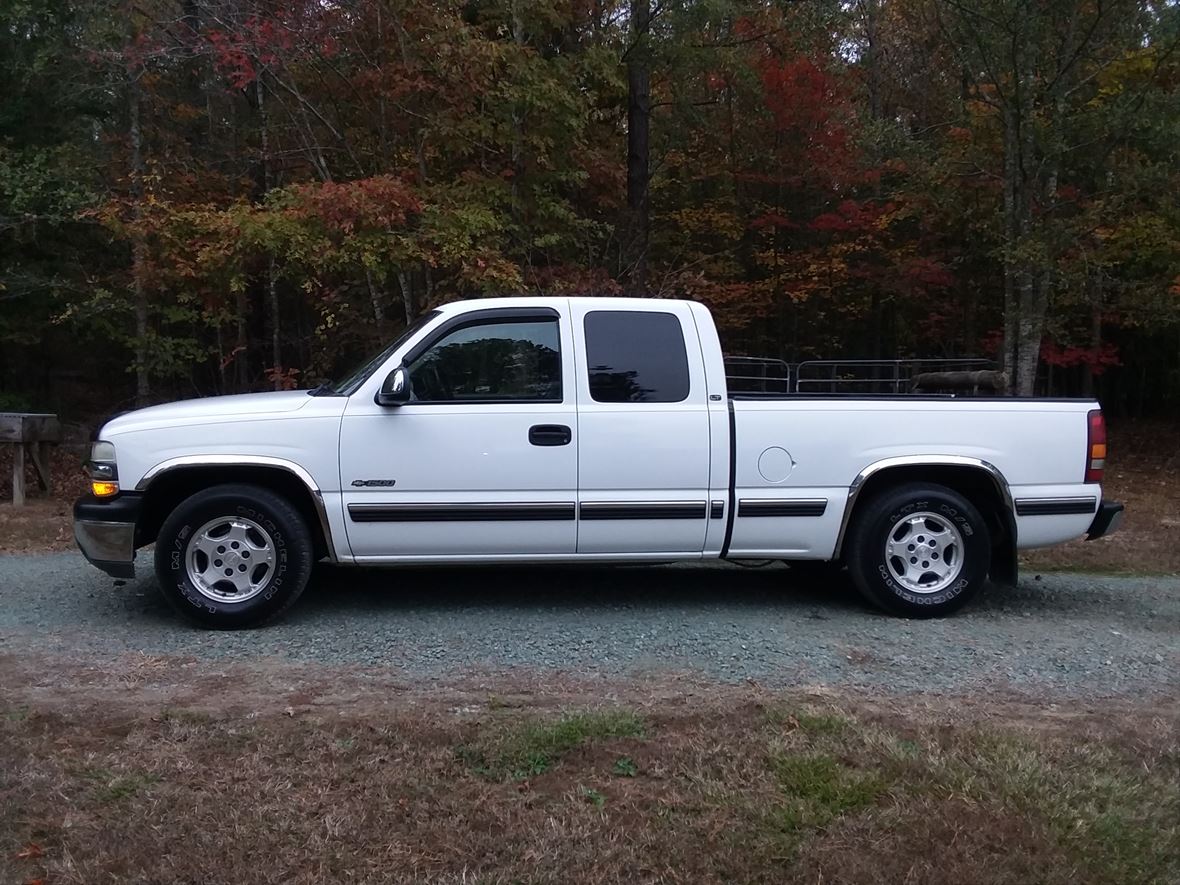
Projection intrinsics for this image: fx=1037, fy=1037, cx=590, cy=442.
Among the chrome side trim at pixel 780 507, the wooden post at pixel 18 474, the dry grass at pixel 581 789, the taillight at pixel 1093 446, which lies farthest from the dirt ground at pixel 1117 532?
the dry grass at pixel 581 789

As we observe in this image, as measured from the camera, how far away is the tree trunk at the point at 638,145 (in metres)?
13.8

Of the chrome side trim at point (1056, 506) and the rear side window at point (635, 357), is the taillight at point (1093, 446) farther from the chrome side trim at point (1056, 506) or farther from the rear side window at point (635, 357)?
the rear side window at point (635, 357)

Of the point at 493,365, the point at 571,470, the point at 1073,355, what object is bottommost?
the point at 571,470

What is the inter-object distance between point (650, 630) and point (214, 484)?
8.54ft

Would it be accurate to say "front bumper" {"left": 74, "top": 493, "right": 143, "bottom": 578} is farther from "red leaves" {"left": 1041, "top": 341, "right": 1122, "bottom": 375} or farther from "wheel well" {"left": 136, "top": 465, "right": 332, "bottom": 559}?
"red leaves" {"left": 1041, "top": 341, "right": 1122, "bottom": 375}

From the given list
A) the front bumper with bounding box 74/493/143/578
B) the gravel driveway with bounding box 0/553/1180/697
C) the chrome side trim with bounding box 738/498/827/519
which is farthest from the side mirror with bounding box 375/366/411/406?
the chrome side trim with bounding box 738/498/827/519

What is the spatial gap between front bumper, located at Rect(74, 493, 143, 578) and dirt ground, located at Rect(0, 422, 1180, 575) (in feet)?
11.2

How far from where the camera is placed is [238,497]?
5711 millimetres

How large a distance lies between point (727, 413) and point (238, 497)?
9.15 feet

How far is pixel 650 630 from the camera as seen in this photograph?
5801mm

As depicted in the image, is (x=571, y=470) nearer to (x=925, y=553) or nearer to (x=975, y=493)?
(x=925, y=553)

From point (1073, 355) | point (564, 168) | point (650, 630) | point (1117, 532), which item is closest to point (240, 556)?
point (650, 630)

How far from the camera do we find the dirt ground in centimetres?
831

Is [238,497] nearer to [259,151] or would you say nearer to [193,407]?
[193,407]
